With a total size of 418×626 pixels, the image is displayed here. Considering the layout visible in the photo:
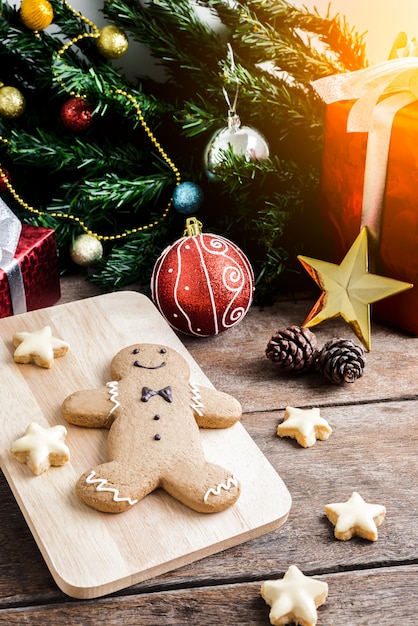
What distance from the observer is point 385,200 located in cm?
107

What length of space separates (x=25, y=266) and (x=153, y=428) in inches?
16.3

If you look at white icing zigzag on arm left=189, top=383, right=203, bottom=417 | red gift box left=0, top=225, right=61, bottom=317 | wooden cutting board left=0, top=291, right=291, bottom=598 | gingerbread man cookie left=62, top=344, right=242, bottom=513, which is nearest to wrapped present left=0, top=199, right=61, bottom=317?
red gift box left=0, top=225, right=61, bottom=317

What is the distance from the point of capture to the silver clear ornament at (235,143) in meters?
1.15

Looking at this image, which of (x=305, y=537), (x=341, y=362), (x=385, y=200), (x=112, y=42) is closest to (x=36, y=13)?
(x=112, y=42)

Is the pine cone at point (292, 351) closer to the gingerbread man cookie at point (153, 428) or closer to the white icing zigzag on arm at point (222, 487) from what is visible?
the gingerbread man cookie at point (153, 428)

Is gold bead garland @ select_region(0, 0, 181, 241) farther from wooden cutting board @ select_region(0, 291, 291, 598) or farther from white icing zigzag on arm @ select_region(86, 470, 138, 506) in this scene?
white icing zigzag on arm @ select_region(86, 470, 138, 506)

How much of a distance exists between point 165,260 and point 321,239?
333 mm

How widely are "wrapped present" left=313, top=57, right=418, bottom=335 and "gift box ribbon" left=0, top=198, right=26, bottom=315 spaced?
0.51 m

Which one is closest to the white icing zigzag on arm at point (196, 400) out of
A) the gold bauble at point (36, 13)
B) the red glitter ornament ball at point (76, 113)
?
the red glitter ornament ball at point (76, 113)

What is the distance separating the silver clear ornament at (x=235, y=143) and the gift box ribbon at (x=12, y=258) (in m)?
0.33

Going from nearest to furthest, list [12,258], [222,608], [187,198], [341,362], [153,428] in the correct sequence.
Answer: [222,608] < [153,428] < [341,362] < [12,258] < [187,198]

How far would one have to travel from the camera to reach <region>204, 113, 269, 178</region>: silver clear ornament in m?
1.15

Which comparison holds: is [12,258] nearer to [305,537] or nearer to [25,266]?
[25,266]

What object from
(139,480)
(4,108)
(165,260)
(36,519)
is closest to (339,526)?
(139,480)
